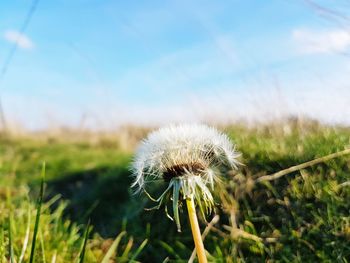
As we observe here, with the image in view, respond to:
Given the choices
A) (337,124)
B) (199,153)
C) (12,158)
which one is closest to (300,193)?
(337,124)

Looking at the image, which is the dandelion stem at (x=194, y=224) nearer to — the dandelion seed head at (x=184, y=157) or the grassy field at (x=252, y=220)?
the dandelion seed head at (x=184, y=157)

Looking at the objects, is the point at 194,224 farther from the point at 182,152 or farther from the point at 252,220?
the point at 252,220

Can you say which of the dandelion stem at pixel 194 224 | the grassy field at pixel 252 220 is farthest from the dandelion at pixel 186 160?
the grassy field at pixel 252 220

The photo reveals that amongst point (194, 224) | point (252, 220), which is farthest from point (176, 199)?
point (252, 220)

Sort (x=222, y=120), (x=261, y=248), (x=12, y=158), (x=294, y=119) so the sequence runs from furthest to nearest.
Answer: (x=12, y=158) < (x=222, y=120) < (x=294, y=119) < (x=261, y=248)

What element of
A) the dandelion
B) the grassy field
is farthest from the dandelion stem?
the grassy field

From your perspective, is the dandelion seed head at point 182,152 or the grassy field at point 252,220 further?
the grassy field at point 252,220

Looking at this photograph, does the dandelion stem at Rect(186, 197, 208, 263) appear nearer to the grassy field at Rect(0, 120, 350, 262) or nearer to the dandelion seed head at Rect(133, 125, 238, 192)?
the dandelion seed head at Rect(133, 125, 238, 192)

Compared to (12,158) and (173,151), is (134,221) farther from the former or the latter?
(12,158)
